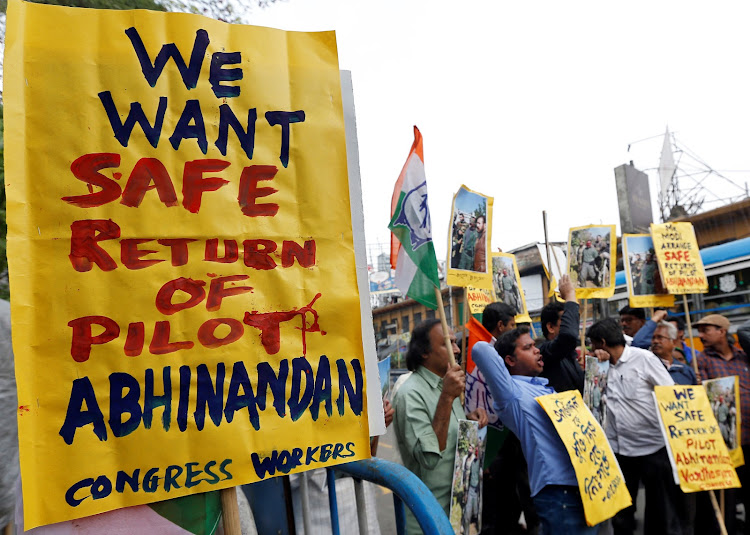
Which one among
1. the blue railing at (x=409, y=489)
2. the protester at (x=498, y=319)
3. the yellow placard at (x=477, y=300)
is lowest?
the blue railing at (x=409, y=489)

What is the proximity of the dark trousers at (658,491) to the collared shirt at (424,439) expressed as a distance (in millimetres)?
2141

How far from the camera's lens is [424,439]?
9.32 feet

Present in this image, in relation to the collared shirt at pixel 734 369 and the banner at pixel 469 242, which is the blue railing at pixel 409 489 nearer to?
the banner at pixel 469 242

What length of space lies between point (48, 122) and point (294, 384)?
3.01ft

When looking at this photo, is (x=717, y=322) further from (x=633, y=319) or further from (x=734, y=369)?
(x=633, y=319)

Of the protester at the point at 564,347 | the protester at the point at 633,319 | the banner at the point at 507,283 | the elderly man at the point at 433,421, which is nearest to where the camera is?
the elderly man at the point at 433,421

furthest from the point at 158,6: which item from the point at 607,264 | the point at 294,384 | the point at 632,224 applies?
the point at 632,224

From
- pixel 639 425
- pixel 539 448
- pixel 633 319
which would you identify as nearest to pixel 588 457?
pixel 539 448

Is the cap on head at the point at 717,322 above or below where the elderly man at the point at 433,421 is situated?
above

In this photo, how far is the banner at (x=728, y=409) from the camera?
4480 millimetres

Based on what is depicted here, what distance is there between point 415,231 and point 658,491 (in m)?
2.86

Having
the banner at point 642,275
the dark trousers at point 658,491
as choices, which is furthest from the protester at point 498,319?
the banner at point 642,275

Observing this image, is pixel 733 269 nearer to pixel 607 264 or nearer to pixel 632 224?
pixel 607 264

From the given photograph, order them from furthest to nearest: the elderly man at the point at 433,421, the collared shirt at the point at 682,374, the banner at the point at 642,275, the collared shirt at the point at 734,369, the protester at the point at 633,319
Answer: the protester at the point at 633,319, the banner at the point at 642,275, the collared shirt at the point at 682,374, the collared shirt at the point at 734,369, the elderly man at the point at 433,421
